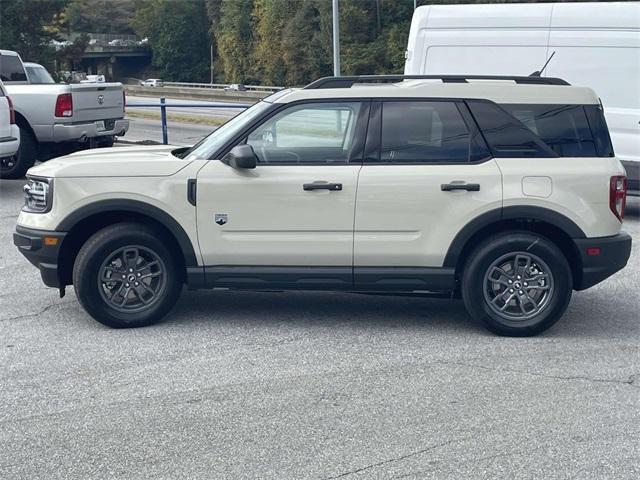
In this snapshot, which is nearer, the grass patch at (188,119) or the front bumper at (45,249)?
the front bumper at (45,249)

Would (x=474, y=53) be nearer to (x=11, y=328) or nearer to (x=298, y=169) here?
(x=298, y=169)

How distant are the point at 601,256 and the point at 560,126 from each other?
97cm

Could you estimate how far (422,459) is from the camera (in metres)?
4.57

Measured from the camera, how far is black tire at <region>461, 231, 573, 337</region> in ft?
21.7

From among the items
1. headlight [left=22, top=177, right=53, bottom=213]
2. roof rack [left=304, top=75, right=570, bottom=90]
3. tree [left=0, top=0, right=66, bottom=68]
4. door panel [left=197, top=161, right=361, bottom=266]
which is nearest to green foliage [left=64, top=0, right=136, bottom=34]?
tree [left=0, top=0, right=66, bottom=68]

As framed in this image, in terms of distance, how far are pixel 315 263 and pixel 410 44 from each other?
708 cm

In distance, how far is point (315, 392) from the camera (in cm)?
548

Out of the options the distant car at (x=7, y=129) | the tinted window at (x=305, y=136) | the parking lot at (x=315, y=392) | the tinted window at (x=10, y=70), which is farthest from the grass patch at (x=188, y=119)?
the parking lot at (x=315, y=392)

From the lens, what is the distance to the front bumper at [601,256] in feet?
21.8

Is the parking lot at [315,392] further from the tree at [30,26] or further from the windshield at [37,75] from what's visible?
the tree at [30,26]

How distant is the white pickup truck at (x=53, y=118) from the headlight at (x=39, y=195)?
298 inches

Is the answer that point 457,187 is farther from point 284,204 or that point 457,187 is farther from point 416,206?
point 284,204

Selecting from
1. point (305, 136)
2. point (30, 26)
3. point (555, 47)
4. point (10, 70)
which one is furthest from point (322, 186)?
point (30, 26)

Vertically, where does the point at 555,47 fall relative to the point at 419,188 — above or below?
above
